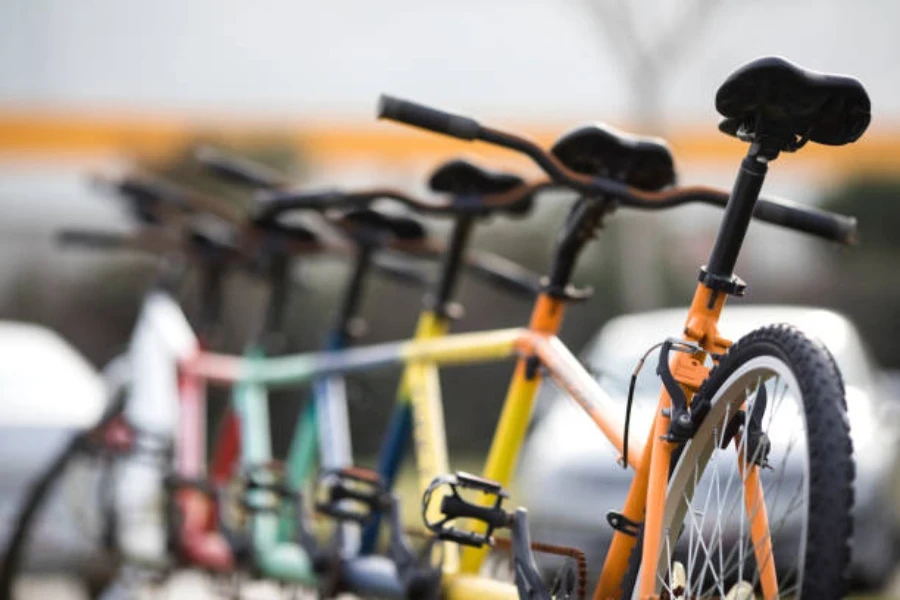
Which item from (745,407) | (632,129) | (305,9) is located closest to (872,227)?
(632,129)

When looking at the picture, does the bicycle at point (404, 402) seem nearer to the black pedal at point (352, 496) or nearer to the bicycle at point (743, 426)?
the black pedal at point (352, 496)

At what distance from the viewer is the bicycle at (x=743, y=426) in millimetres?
1955

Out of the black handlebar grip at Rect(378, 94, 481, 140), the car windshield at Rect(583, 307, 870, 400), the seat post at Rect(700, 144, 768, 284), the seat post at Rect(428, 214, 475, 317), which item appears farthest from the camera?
the car windshield at Rect(583, 307, 870, 400)

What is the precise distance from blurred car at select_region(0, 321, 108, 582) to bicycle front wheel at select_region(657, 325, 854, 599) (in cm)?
302

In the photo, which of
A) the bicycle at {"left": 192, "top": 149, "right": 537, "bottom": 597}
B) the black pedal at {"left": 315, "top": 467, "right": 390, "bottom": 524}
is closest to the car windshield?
the bicycle at {"left": 192, "top": 149, "right": 537, "bottom": 597}

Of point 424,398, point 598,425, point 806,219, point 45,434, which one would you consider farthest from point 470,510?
point 45,434

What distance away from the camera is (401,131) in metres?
13.5

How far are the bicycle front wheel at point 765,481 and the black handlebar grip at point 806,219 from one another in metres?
0.52

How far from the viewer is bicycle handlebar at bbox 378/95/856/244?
114 inches

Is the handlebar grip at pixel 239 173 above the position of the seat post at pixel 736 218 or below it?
below

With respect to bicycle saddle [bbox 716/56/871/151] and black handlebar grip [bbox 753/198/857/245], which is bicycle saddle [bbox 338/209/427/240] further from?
bicycle saddle [bbox 716/56/871/151]

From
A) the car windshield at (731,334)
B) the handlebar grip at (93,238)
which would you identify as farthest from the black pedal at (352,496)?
the car windshield at (731,334)

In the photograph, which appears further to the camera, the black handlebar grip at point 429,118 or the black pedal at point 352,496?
the black pedal at point 352,496

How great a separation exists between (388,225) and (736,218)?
2.07 metres
